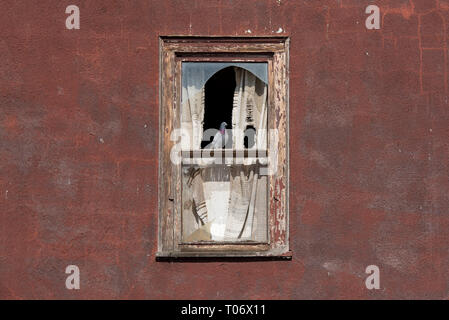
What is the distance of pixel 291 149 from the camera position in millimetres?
5836

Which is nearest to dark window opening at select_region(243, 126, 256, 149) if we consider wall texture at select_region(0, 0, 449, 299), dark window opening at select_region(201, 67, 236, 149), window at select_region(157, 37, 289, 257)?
window at select_region(157, 37, 289, 257)

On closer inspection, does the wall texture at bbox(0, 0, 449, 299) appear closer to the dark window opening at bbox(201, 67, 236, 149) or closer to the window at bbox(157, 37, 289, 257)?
the window at bbox(157, 37, 289, 257)

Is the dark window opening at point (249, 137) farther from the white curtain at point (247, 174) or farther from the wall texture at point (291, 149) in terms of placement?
the wall texture at point (291, 149)

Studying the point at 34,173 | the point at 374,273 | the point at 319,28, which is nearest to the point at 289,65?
the point at 319,28

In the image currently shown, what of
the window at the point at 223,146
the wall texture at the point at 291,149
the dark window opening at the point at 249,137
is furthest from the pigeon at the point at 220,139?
the wall texture at the point at 291,149

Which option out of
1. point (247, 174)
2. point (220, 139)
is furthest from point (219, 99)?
point (247, 174)

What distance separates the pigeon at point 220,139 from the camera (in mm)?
6012

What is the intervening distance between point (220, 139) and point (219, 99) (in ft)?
1.08

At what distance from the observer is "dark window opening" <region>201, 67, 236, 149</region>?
6023mm

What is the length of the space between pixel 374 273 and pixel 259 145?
1336 millimetres

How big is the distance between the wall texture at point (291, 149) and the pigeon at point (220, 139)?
504mm

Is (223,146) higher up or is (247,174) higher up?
(223,146)

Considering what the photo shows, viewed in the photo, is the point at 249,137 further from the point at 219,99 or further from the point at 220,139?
the point at 219,99

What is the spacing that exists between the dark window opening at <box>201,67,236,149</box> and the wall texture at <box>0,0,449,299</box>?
0.37 meters
